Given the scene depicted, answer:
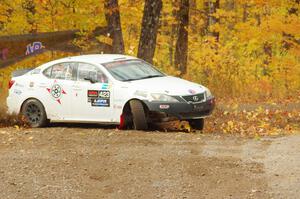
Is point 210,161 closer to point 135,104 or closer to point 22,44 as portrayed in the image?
point 135,104

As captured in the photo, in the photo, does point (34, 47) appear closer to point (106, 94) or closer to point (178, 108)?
point (106, 94)

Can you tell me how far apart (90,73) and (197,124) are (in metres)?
2.54

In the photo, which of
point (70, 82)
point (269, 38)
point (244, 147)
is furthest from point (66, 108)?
point (269, 38)

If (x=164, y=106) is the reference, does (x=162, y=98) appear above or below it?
above

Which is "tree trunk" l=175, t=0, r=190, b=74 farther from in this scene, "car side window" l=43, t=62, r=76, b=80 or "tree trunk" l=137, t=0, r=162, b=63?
"car side window" l=43, t=62, r=76, b=80

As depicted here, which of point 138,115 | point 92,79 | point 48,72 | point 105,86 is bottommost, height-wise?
point 138,115

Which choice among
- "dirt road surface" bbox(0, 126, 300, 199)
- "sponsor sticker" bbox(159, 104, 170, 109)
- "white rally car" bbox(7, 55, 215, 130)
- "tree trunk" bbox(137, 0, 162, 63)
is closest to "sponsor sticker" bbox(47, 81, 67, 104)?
"white rally car" bbox(7, 55, 215, 130)

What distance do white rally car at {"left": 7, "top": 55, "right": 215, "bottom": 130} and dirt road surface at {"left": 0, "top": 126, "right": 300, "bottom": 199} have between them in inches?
34.7

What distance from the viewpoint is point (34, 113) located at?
1314cm

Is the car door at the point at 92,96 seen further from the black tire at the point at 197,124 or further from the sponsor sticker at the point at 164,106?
the black tire at the point at 197,124

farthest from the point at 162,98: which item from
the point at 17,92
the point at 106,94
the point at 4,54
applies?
the point at 4,54

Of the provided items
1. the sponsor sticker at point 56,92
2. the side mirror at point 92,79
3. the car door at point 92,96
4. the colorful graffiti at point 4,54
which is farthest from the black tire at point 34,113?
the colorful graffiti at point 4,54

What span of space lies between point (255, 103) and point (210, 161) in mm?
9385

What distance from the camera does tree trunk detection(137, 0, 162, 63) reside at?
16203 mm
